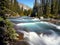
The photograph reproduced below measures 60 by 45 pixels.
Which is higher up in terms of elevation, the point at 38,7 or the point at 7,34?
the point at 7,34

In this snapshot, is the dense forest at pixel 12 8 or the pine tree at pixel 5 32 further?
the dense forest at pixel 12 8

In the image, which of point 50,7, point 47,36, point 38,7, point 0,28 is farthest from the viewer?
point 38,7

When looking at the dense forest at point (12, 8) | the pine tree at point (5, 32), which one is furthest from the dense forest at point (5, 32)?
the dense forest at point (12, 8)

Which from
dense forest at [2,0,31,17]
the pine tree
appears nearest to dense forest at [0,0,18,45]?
the pine tree

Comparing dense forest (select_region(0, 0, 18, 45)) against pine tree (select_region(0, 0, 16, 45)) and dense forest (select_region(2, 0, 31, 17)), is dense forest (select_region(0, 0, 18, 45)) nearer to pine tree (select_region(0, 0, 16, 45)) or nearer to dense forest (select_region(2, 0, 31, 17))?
pine tree (select_region(0, 0, 16, 45))

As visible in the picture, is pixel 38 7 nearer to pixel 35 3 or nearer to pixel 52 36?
pixel 35 3

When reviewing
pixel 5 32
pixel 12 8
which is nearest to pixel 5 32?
pixel 5 32

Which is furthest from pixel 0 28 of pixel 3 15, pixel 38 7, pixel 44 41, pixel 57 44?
pixel 38 7

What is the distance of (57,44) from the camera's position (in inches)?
615

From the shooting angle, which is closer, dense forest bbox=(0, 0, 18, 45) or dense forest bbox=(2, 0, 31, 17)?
dense forest bbox=(0, 0, 18, 45)

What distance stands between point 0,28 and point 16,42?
204 centimetres

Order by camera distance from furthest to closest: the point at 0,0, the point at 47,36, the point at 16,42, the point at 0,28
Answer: the point at 47,36, the point at 0,0, the point at 16,42, the point at 0,28

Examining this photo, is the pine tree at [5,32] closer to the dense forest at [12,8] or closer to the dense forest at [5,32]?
the dense forest at [5,32]

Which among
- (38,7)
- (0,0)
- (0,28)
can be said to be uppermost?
(0,0)
